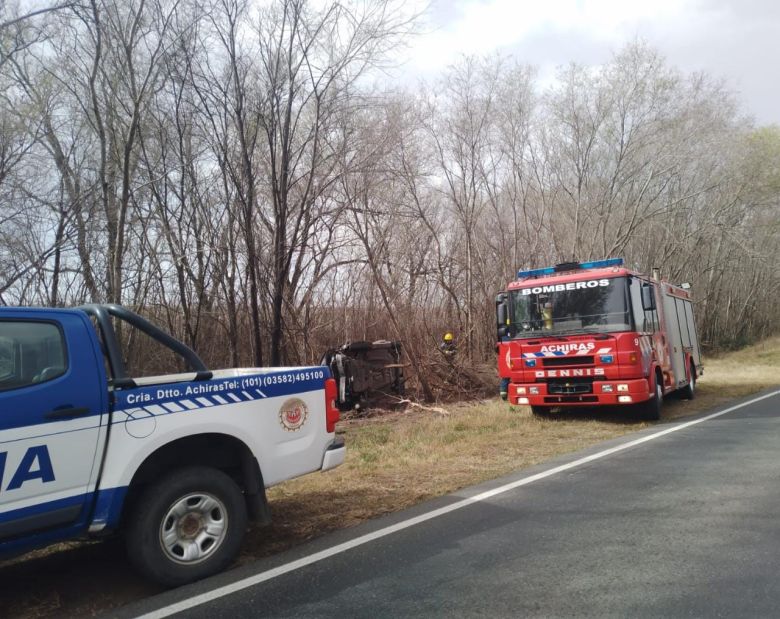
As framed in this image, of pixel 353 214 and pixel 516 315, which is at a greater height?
pixel 353 214

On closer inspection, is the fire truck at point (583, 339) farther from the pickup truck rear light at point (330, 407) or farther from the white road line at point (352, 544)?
the pickup truck rear light at point (330, 407)

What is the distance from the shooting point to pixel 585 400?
405 inches

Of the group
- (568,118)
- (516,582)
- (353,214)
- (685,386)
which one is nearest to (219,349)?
(353,214)

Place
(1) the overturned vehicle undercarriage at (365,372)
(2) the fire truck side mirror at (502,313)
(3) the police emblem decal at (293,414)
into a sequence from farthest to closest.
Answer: (1) the overturned vehicle undercarriage at (365,372) → (2) the fire truck side mirror at (502,313) → (3) the police emblem decal at (293,414)

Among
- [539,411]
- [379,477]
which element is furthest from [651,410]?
[379,477]

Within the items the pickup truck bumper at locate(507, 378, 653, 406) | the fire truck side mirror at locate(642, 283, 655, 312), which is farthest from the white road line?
the fire truck side mirror at locate(642, 283, 655, 312)

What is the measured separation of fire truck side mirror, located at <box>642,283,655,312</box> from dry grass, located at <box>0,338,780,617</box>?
6.64 ft

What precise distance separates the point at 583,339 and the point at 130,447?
8.15 metres

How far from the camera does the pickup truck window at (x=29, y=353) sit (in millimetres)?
3557

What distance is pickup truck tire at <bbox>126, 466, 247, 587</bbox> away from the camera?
3.81 metres

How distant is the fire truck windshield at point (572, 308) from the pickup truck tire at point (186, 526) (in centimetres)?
760

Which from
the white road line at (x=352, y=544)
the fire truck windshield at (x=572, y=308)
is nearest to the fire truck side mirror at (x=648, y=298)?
the fire truck windshield at (x=572, y=308)

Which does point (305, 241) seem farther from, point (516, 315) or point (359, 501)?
point (359, 501)

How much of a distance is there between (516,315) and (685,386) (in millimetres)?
5176
